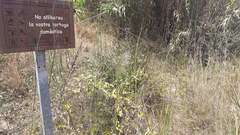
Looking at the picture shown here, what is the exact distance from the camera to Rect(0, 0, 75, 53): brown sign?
3.35ft

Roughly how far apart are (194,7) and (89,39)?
2.05 m

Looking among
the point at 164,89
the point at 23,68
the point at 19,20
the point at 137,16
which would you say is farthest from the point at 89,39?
the point at 19,20

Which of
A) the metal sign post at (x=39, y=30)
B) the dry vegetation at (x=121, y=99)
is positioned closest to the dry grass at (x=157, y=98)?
the dry vegetation at (x=121, y=99)

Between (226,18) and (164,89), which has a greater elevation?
(226,18)

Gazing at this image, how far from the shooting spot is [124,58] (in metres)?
2.06

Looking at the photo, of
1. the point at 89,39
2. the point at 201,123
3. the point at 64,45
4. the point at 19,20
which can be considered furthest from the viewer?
the point at 89,39

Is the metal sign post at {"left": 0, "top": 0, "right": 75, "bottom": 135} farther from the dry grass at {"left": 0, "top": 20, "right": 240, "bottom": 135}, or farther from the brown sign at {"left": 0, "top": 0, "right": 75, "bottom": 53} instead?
the dry grass at {"left": 0, "top": 20, "right": 240, "bottom": 135}

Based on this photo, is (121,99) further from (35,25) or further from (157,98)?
(35,25)

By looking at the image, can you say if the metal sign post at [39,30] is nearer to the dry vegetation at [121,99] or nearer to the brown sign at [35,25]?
the brown sign at [35,25]

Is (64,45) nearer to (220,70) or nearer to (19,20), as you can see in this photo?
(19,20)

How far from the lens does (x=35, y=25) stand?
1141mm

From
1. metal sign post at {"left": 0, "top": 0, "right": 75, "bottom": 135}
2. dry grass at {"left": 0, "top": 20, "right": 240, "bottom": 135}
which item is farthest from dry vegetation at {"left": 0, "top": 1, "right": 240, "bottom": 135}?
metal sign post at {"left": 0, "top": 0, "right": 75, "bottom": 135}

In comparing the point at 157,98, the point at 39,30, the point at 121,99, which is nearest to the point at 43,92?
the point at 39,30

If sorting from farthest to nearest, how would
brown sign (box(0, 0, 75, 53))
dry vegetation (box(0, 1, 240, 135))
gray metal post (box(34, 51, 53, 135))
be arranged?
dry vegetation (box(0, 1, 240, 135)), gray metal post (box(34, 51, 53, 135)), brown sign (box(0, 0, 75, 53))
